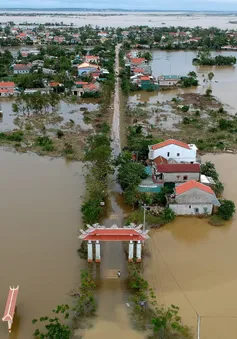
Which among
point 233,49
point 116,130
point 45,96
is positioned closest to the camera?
point 116,130

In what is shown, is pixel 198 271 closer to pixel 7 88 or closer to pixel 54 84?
pixel 54 84

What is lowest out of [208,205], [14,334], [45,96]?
[14,334]

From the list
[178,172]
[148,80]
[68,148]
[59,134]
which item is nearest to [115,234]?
[178,172]

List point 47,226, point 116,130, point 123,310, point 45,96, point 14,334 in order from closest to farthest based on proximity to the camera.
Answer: point 14,334 → point 123,310 → point 47,226 → point 116,130 → point 45,96

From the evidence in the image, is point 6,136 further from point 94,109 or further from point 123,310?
point 123,310

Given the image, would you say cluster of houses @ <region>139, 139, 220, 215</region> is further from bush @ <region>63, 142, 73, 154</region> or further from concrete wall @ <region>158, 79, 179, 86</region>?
concrete wall @ <region>158, 79, 179, 86</region>

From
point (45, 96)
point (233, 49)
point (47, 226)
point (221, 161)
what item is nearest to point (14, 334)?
point (47, 226)

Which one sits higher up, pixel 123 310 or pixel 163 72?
pixel 163 72

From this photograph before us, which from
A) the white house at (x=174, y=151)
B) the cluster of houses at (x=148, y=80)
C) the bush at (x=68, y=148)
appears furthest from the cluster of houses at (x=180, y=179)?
the cluster of houses at (x=148, y=80)
